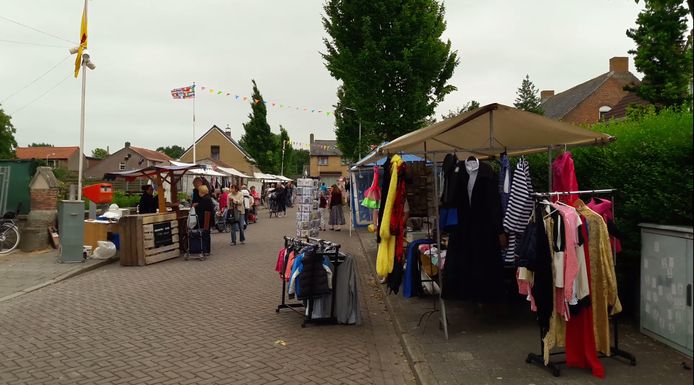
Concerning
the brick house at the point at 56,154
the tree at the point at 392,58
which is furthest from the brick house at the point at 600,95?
the brick house at the point at 56,154

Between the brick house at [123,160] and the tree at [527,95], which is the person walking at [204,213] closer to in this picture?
the tree at [527,95]

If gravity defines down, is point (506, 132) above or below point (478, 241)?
above

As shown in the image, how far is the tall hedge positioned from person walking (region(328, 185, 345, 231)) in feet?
47.1

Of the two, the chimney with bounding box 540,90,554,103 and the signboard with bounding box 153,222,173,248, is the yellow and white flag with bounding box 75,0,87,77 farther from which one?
the chimney with bounding box 540,90,554,103

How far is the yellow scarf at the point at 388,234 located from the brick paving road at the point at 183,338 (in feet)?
3.02

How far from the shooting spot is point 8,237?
13.3 meters

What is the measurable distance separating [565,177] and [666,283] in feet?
4.34

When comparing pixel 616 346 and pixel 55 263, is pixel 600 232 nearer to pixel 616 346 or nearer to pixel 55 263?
pixel 616 346

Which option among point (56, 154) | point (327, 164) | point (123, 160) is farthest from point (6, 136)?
point (327, 164)

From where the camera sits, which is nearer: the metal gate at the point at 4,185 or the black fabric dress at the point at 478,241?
the black fabric dress at the point at 478,241

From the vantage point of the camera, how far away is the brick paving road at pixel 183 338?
15.6 feet

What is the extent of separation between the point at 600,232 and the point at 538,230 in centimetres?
58

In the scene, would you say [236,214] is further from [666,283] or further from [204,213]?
[666,283]

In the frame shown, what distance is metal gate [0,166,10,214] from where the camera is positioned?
14.4 metres
